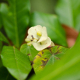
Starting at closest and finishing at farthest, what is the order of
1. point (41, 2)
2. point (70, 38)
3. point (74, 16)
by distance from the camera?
point (70, 38) → point (74, 16) → point (41, 2)

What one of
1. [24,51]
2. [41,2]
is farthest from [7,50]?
[41,2]

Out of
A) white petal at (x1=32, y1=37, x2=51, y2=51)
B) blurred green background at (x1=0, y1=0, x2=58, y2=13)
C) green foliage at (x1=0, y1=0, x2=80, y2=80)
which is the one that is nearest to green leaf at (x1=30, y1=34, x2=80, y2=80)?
green foliage at (x1=0, y1=0, x2=80, y2=80)

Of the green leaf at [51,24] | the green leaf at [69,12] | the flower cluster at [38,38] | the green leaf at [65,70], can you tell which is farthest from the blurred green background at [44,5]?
the green leaf at [65,70]

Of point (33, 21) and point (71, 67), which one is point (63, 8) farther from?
point (71, 67)

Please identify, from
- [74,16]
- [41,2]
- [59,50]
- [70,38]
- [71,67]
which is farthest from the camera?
A: [41,2]

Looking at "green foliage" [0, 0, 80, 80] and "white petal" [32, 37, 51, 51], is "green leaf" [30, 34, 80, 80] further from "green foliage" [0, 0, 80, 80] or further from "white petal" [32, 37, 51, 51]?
"white petal" [32, 37, 51, 51]

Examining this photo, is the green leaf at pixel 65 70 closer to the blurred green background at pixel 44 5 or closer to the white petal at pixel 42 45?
the white petal at pixel 42 45

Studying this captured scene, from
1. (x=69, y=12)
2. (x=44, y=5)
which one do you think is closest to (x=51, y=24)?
(x=69, y=12)
